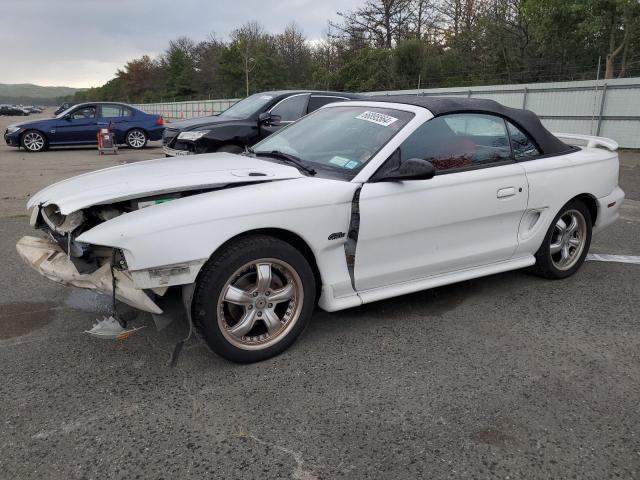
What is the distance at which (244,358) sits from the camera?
302cm

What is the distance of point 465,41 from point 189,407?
1329 inches

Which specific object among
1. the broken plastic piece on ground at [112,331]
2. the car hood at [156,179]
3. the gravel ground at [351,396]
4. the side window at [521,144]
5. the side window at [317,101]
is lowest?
the gravel ground at [351,396]

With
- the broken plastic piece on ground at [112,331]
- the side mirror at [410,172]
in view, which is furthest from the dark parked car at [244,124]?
the broken plastic piece on ground at [112,331]

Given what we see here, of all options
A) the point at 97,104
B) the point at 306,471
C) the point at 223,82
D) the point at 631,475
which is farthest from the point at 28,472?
the point at 223,82

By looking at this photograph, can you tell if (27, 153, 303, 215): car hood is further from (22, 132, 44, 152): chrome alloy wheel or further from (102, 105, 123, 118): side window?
(22, 132, 44, 152): chrome alloy wheel

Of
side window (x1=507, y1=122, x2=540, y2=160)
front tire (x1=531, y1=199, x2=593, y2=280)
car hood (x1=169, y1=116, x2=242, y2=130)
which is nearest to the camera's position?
side window (x1=507, y1=122, x2=540, y2=160)

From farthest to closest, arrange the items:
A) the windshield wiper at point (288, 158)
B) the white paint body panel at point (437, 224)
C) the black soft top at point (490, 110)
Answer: the black soft top at point (490, 110) < the windshield wiper at point (288, 158) < the white paint body panel at point (437, 224)

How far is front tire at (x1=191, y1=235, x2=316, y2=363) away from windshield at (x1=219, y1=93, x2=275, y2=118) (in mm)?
6605

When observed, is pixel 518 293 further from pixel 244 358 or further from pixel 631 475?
pixel 244 358

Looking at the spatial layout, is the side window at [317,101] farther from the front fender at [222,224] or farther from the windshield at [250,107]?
the front fender at [222,224]

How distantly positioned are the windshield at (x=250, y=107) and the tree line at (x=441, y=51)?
14.4m

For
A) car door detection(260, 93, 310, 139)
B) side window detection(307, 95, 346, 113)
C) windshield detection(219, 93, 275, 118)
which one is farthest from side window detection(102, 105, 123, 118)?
side window detection(307, 95, 346, 113)

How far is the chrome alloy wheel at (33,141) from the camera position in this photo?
15.5 m

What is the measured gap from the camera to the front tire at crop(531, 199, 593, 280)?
434 centimetres
